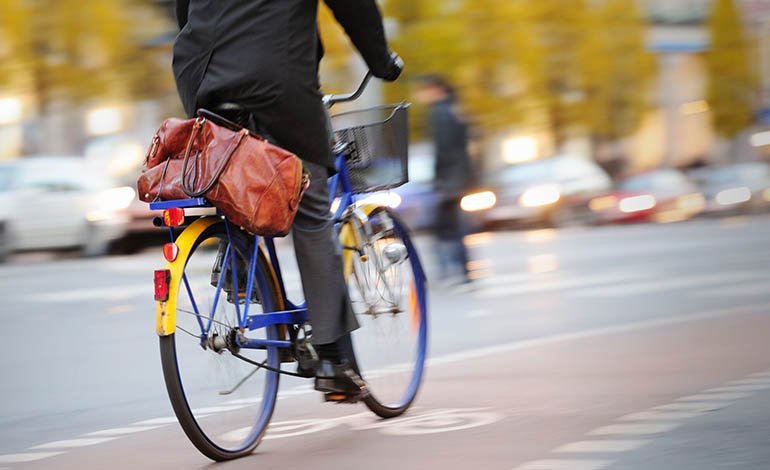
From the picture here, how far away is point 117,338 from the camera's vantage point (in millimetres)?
10172

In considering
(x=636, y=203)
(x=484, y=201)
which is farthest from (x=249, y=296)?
(x=636, y=203)

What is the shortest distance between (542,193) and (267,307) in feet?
82.5

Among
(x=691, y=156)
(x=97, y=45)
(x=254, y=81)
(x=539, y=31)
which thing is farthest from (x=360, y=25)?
(x=691, y=156)

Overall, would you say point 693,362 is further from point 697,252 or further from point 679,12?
point 679,12

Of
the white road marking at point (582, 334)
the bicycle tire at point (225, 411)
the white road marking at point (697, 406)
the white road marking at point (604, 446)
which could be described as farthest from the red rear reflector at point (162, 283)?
the white road marking at point (582, 334)

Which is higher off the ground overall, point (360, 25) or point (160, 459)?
point (360, 25)

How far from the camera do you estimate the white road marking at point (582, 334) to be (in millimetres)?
8609

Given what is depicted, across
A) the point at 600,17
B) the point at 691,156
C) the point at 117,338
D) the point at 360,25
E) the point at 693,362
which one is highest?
the point at 600,17

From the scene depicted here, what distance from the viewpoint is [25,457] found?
5.80m

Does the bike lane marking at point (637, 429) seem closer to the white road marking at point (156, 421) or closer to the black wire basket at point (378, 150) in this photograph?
the black wire basket at point (378, 150)

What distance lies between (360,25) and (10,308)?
7864 mm

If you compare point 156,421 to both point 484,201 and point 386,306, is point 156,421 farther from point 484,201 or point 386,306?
point 484,201

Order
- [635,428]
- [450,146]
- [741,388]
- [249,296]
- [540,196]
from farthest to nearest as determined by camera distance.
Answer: [540,196]
[450,146]
[741,388]
[635,428]
[249,296]

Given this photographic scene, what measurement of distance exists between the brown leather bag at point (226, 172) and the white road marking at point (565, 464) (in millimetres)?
1142
